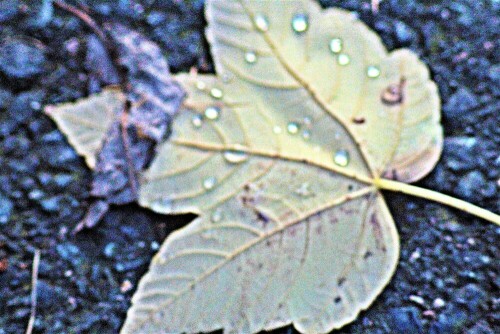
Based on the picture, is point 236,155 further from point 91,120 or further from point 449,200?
point 449,200

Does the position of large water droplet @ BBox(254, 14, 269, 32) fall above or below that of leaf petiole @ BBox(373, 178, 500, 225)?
above

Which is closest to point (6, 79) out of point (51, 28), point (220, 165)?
point (51, 28)

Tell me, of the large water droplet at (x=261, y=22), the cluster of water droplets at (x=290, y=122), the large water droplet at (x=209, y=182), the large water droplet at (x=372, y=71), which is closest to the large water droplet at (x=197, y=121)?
the cluster of water droplets at (x=290, y=122)

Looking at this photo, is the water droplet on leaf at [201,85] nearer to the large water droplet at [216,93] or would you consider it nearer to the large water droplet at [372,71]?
the large water droplet at [216,93]

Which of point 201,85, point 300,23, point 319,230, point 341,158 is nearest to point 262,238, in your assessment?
point 319,230

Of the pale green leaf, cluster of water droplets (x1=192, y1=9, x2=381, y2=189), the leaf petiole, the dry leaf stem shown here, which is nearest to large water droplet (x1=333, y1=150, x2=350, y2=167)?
cluster of water droplets (x1=192, y1=9, x2=381, y2=189)

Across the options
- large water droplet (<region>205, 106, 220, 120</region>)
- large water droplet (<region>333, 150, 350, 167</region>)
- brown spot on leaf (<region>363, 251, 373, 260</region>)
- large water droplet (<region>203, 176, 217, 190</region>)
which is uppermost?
large water droplet (<region>205, 106, 220, 120</region>)

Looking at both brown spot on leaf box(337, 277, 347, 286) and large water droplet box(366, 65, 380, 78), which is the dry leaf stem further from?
large water droplet box(366, 65, 380, 78)

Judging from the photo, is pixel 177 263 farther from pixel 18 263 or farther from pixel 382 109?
pixel 382 109
